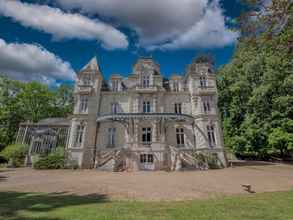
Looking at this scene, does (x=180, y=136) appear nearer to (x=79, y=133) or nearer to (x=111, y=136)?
(x=111, y=136)

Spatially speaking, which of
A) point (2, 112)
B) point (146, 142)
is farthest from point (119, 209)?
point (2, 112)

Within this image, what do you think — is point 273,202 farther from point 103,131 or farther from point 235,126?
point 235,126

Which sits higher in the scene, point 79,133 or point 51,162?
point 79,133

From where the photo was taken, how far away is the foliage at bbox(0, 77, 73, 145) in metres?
32.1

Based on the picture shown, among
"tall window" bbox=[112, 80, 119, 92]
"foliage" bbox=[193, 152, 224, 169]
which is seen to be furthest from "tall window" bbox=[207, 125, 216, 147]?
"tall window" bbox=[112, 80, 119, 92]

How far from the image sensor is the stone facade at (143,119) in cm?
1850

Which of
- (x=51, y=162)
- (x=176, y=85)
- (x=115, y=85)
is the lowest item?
(x=51, y=162)

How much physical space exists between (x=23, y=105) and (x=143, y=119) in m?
29.1

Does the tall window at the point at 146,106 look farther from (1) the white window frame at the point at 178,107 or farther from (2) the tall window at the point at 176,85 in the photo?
(2) the tall window at the point at 176,85

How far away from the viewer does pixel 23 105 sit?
34094mm

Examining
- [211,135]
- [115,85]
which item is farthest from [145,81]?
[211,135]

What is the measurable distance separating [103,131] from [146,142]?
613 cm

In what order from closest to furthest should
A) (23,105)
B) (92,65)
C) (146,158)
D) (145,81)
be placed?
1. (146,158)
2. (145,81)
3. (92,65)
4. (23,105)

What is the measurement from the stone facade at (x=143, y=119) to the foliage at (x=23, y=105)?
788 inches
